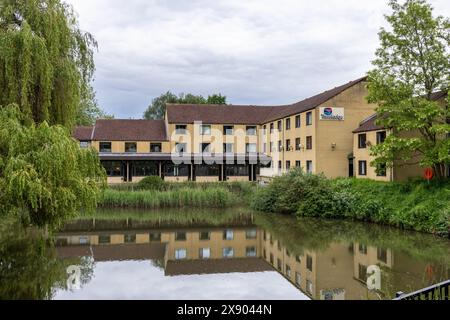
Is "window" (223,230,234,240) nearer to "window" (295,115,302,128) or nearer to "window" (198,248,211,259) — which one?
Answer: "window" (198,248,211,259)

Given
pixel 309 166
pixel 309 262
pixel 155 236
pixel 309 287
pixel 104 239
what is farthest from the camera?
pixel 309 166

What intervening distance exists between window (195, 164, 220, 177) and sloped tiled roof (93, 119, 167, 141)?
4.72m

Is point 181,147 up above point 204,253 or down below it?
above

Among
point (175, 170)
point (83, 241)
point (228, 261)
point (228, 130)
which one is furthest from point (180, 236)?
point (228, 130)

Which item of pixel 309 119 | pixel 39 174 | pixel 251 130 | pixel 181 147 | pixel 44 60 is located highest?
pixel 251 130

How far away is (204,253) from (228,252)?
97cm

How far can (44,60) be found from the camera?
14141mm

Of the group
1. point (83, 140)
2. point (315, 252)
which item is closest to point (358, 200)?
point (315, 252)

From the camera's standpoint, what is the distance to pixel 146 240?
19219 millimetres

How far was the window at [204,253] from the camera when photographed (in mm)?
16031

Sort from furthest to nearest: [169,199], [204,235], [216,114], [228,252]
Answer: [216,114] → [169,199] → [204,235] → [228,252]

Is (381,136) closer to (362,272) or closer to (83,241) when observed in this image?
(362,272)

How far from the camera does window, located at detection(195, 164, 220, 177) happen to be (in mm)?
43591
